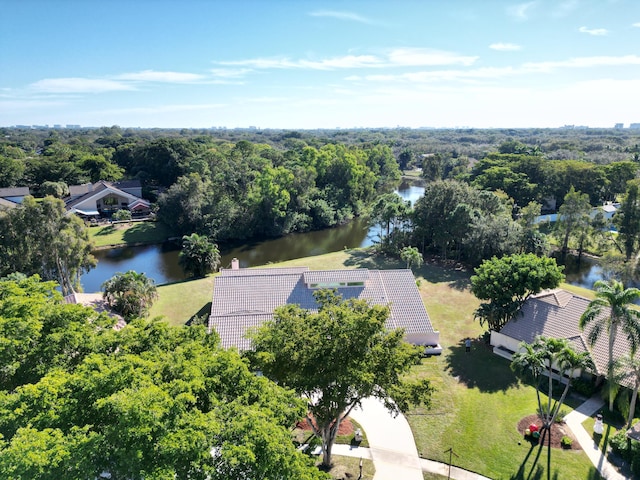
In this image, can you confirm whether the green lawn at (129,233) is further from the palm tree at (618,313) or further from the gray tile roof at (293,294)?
the palm tree at (618,313)

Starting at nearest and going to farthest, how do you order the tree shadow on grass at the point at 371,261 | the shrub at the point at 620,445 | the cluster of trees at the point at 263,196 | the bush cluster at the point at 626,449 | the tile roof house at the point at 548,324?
the bush cluster at the point at 626,449 → the shrub at the point at 620,445 → the tile roof house at the point at 548,324 → the tree shadow on grass at the point at 371,261 → the cluster of trees at the point at 263,196

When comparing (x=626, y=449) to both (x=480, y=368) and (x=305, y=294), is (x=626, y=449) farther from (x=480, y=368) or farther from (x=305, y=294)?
(x=305, y=294)

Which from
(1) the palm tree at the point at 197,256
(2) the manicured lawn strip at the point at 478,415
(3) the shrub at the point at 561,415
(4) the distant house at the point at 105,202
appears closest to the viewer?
(2) the manicured lawn strip at the point at 478,415

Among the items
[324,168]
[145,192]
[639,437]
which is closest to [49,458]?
[639,437]

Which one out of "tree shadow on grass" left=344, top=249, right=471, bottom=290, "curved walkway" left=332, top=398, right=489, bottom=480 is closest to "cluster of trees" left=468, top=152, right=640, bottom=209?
"tree shadow on grass" left=344, top=249, right=471, bottom=290

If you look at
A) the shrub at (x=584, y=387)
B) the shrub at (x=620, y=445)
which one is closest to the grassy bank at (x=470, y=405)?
the shrub at (x=620, y=445)

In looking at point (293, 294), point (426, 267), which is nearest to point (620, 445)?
point (293, 294)
